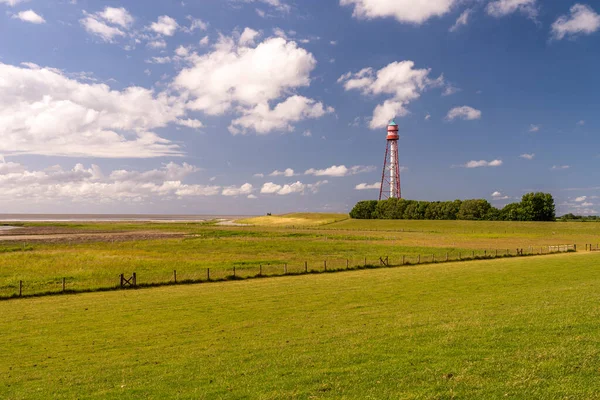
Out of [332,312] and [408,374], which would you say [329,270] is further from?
[408,374]

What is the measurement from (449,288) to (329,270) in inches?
668

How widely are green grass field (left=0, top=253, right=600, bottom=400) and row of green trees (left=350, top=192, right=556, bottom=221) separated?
14770cm

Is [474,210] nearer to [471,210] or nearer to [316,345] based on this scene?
[471,210]

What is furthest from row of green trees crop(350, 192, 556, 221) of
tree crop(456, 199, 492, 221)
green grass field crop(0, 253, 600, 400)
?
green grass field crop(0, 253, 600, 400)

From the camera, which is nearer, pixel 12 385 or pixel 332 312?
pixel 12 385

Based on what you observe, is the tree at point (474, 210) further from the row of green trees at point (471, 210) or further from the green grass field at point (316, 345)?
Answer: the green grass field at point (316, 345)

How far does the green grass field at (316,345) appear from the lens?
35.7 feet

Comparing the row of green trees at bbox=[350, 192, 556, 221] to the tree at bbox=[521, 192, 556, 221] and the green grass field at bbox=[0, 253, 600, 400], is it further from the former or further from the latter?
the green grass field at bbox=[0, 253, 600, 400]

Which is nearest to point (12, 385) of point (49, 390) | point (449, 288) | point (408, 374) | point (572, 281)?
point (49, 390)

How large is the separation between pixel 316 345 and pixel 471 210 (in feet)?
563

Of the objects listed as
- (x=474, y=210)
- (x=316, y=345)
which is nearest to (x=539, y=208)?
(x=474, y=210)

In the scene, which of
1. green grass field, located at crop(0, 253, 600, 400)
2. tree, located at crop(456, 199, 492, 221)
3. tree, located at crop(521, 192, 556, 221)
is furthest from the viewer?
tree, located at crop(456, 199, 492, 221)

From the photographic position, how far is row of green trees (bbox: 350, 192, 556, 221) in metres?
158

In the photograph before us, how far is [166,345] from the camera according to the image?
16.5 metres
